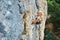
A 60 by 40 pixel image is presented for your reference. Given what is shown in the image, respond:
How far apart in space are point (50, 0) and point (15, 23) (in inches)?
306

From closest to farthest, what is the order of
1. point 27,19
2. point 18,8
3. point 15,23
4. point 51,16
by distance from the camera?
1. point 15,23
2. point 18,8
3. point 27,19
4. point 51,16

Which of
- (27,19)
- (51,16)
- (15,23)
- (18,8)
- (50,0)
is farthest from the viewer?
(50,0)

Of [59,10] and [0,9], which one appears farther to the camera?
[59,10]

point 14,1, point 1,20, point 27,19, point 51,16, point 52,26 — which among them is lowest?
point 52,26

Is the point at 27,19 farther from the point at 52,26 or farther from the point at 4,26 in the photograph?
the point at 52,26

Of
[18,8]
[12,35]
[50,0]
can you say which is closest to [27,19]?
[18,8]

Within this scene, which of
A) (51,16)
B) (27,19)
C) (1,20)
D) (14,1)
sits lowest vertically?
(51,16)

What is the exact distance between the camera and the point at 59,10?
353 inches

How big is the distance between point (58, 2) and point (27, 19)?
23.7ft

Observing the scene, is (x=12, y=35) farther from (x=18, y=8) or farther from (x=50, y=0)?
(x=50, y=0)

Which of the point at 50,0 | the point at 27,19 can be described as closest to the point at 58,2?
the point at 50,0

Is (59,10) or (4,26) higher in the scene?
(4,26)

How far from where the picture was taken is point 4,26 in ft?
5.52

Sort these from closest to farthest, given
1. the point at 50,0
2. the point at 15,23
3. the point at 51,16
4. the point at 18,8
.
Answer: the point at 15,23, the point at 18,8, the point at 51,16, the point at 50,0
